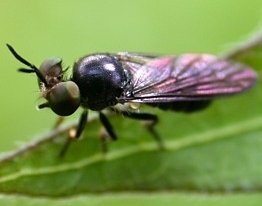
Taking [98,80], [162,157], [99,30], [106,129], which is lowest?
[162,157]

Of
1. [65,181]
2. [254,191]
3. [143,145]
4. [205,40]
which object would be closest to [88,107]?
[143,145]

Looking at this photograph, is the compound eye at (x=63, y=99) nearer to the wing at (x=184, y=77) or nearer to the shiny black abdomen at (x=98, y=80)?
the shiny black abdomen at (x=98, y=80)

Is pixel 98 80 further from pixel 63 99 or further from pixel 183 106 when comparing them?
pixel 183 106

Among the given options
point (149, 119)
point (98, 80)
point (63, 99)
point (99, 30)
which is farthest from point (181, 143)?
point (99, 30)

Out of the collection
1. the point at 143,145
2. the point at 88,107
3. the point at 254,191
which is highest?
the point at 88,107

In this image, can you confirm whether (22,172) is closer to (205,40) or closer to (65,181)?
(65,181)

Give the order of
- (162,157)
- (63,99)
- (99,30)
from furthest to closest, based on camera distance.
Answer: (99,30), (162,157), (63,99)
